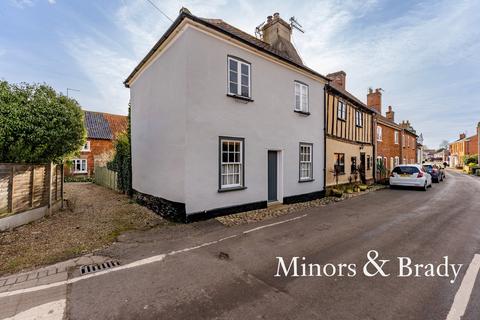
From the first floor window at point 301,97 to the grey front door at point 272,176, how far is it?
2.89m

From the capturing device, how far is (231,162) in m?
8.43

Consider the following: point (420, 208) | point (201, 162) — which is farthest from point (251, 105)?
point (420, 208)

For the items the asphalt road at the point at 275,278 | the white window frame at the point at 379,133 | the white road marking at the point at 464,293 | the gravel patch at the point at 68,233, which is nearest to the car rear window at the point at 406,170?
the white window frame at the point at 379,133

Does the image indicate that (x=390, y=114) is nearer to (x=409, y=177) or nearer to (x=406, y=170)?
(x=406, y=170)

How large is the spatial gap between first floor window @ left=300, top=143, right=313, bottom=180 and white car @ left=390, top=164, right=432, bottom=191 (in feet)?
27.1

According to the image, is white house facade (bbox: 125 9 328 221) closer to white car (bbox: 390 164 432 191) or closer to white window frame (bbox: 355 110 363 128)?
white window frame (bbox: 355 110 363 128)

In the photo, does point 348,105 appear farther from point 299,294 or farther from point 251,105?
point 299,294

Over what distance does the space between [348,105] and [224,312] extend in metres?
15.9

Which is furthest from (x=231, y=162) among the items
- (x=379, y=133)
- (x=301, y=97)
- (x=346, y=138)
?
(x=379, y=133)

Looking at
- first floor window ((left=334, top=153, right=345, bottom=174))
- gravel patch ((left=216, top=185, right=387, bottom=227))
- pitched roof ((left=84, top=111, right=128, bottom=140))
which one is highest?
pitched roof ((left=84, top=111, right=128, bottom=140))

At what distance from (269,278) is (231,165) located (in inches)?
193

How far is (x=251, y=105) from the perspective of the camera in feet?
29.6

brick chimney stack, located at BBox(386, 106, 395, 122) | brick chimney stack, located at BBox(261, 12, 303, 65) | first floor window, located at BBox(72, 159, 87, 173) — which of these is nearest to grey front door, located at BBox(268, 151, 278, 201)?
brick chimney stack, located at BBox(261, 12, 303, 65)

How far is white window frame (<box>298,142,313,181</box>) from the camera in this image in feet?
37.2
